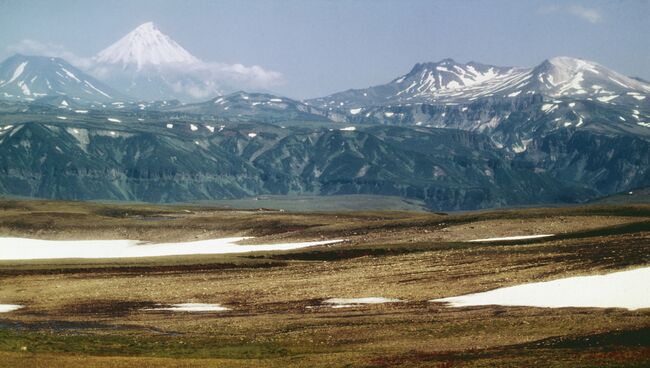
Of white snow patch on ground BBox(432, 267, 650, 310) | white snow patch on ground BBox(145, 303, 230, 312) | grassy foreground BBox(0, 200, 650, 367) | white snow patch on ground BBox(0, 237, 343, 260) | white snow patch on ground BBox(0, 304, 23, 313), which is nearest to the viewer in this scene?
grassy foreground BBox(0, 200, 650, 367)

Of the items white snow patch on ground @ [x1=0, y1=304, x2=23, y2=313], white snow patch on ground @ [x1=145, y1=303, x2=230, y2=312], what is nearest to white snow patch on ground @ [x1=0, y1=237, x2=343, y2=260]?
white snow patch on ground @ [x1=145, y1=303, x2=230, y2=312]

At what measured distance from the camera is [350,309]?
6675 cm

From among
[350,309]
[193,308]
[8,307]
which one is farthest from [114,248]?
[350,309]

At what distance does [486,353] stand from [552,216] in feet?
274

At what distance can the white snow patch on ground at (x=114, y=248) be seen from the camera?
4929 inches

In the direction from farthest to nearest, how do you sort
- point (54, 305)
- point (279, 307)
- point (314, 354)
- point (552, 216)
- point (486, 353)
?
1. point (552, 216)
2. point (54, 305)
3. point (279, 307)
4. point (314, 354)
5. point (486, 353)

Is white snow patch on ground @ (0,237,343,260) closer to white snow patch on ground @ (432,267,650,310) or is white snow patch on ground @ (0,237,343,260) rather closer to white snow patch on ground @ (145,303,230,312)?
white snow patch on ground @ (145,303,230,312)

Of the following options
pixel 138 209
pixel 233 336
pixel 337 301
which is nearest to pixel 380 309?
pixel 337 301

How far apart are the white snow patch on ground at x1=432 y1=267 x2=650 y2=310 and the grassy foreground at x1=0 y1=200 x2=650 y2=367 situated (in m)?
2.32

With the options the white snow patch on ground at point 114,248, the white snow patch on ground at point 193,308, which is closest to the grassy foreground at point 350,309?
the white snow patch on ground at point 193,308

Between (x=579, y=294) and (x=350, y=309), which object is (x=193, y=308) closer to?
(x=350, y=309)

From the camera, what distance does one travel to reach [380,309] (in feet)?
215

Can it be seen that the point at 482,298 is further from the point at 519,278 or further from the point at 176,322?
the point at 176,322

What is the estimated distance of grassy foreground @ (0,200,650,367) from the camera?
1799 inches
